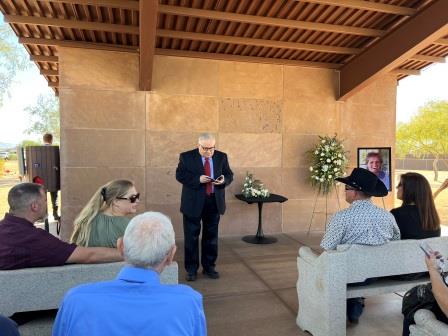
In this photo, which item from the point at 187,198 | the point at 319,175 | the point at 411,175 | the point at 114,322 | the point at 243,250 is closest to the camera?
the point at 114,322

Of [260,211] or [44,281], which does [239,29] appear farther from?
[44,281]

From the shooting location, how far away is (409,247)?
8.21 ft

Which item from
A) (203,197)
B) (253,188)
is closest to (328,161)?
(253,188)

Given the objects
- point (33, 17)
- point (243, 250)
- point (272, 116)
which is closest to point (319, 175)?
point (272, 116)

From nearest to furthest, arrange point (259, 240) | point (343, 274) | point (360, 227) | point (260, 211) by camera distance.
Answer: point (343, 274) < point (360, 227) < point (260, 211) < point (259, 240)

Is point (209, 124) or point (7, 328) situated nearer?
point (7, 328)

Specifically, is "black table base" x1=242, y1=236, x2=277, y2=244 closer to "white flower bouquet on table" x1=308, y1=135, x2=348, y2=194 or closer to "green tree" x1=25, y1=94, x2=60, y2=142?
"white flower bouquet on table" x1=308, y1=135, x2=348, y2=194

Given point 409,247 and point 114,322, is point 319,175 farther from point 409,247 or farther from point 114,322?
point 114,322

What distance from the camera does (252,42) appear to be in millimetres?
5215

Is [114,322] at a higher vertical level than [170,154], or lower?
lower

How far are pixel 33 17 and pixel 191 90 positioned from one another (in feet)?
7.75

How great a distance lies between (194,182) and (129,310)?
2.64 meters

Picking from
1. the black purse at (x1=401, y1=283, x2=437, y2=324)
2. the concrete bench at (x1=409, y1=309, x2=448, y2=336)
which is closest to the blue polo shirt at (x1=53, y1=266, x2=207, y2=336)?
the concrete bench at (x1=409, y1=309, x2=448, y2=336)

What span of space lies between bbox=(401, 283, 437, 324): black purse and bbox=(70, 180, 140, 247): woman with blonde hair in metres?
1.74
